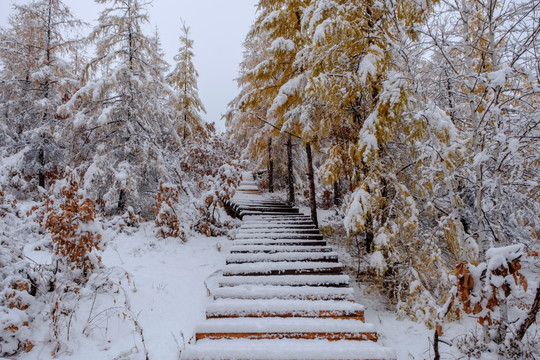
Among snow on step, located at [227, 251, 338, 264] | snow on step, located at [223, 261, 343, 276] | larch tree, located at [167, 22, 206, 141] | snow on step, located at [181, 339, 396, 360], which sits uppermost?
larch tree, located at [167, 22, 206, 141]

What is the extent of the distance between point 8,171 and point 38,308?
9.88 metres

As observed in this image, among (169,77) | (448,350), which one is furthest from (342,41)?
(169,77)

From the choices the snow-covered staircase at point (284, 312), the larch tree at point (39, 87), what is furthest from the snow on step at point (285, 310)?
the larch tree at point (39, 87)

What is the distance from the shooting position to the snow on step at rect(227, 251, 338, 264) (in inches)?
217

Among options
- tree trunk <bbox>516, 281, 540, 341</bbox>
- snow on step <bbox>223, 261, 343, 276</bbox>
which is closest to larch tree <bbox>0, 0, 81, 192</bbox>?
snow on step <bbox>223, 261, 343, 276</bbox>

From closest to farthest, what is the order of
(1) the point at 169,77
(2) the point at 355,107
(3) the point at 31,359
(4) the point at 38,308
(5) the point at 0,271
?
(3) the point at 31,359, (5) the point at 0,271, (4) the point at 38,308, (2) the point at 355,107, (1) the point at 169,77

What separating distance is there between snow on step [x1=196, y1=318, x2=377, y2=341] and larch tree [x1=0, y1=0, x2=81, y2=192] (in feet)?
44.1

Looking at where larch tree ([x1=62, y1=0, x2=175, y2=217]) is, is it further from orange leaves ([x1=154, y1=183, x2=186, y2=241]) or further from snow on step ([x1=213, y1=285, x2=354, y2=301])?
snow on step ([x1=213, y1=285, x2=354, y2=301])

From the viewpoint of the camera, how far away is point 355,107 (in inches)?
253

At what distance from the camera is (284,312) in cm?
412

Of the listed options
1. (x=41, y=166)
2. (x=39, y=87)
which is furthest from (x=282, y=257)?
(x=39, y=87)

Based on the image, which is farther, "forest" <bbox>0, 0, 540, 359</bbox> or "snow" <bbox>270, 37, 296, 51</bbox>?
"snow" <bbox>270, 37, 296, 51</bbox>

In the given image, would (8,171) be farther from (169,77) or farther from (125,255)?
(169,77)

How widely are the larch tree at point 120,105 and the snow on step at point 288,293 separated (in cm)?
663
